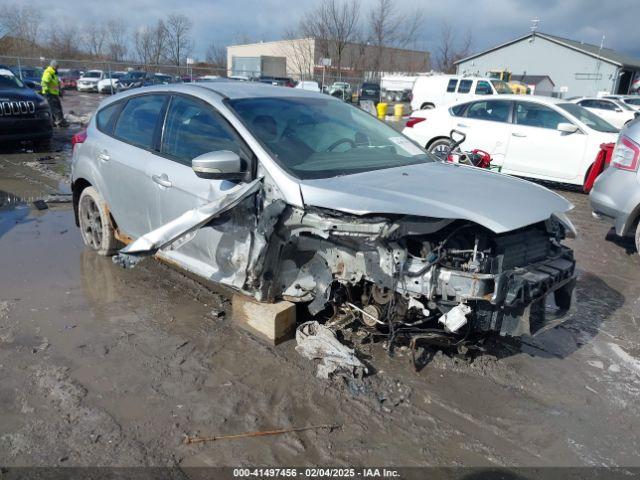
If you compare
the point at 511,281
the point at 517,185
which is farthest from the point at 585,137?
the point at 511,281

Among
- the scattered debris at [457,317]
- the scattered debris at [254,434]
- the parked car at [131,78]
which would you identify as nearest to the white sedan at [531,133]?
the scattered debris at [457,317]

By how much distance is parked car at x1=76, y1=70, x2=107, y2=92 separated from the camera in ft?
109

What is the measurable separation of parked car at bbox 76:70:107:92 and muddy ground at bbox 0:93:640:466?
3242 cm

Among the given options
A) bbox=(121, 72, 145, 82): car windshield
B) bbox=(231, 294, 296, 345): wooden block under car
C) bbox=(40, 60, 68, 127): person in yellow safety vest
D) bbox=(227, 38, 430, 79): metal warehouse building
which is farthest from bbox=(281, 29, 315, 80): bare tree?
bbox=(231, 294, 296, 345): wooden block under car

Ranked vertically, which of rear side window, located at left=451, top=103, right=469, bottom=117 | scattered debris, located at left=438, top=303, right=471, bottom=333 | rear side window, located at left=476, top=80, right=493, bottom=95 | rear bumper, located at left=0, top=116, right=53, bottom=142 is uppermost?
rear side window, located at left=476, top=80, right=493, bottom=95

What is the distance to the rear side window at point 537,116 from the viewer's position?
8.97 m

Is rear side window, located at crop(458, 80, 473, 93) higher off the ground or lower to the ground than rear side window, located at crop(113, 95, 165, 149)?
higher

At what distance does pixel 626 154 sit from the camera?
18.7 feet

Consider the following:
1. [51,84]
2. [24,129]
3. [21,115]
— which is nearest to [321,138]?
[21,115]

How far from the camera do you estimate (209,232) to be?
12.2 feet

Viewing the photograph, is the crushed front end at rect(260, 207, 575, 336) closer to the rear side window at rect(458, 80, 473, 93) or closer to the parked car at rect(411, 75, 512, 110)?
the parked car at rect(411, 75, 512, 110)

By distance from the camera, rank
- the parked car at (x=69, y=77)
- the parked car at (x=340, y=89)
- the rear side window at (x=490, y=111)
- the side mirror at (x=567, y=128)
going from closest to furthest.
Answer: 1. the side mirror at (x=567, y=128)
2. the rear side window at (x=490, y=111)
3. the parked car at (x=340, y=89)
4. the parked car at (x=69, y=77)

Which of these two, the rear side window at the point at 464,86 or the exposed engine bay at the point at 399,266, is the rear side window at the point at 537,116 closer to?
the exposed engine bay at the point at 399,266

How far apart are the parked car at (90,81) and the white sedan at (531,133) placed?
96.9 feet
